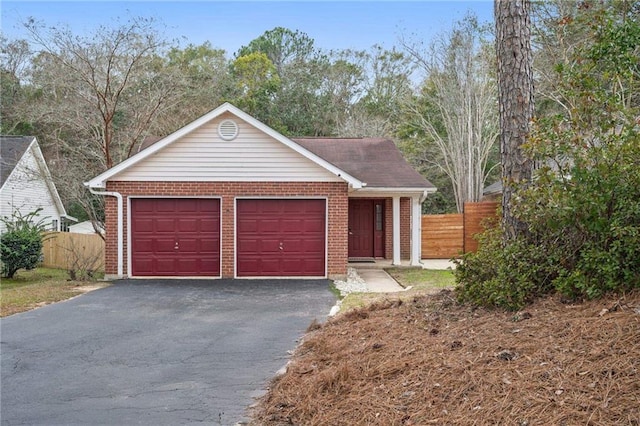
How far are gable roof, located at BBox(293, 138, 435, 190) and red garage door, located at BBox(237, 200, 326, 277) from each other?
3140 millimetres

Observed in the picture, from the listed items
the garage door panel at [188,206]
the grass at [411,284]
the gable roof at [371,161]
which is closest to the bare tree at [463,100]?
the gable roof at [371,161]

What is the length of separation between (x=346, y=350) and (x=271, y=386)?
0.87 meters

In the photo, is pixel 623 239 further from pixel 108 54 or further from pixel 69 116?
pixel 69 116

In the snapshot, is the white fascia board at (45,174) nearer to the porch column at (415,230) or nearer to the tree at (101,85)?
the tree at (101,85)

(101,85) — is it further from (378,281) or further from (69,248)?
(378,281)

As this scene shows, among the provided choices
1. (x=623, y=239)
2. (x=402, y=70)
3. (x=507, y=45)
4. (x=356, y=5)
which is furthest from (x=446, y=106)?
(x=623, y=239)

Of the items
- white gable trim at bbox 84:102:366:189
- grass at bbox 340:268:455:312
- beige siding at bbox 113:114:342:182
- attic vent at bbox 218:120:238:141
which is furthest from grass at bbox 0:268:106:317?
grass at bbox 340:268:455:312

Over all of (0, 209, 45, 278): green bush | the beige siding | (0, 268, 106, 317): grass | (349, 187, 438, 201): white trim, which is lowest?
(0, 268, 106, 317): grass

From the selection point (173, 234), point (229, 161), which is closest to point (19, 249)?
point (173, 234)

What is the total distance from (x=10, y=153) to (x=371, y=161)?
48.5 ft

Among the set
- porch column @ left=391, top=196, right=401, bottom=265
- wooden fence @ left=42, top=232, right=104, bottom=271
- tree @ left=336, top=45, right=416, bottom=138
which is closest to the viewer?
porch column @ left=391, top=196, right=401, bottom=265

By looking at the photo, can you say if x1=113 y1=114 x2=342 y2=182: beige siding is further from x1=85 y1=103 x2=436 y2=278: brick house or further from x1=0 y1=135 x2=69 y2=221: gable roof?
x1=0 y1=135 x2=69 y2=221: gable roof

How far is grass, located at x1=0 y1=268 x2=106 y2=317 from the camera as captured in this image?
11141 mm

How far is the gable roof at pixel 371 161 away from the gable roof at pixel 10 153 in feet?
38.2
